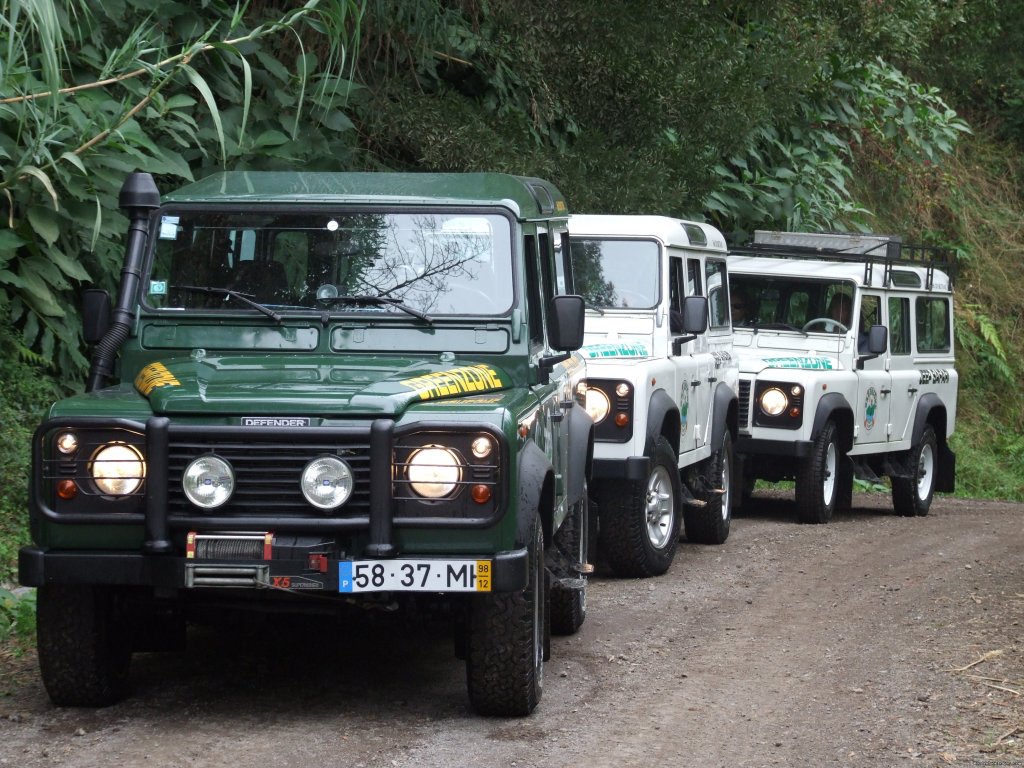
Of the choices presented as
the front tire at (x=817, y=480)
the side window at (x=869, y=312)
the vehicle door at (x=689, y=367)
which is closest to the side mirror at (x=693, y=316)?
the vehicle door at (x=689, y=367)

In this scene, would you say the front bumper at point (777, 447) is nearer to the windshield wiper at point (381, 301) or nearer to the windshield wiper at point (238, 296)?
the windshield wiper at point (381, 301)

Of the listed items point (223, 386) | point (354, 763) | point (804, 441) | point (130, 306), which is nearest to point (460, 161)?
point (804, 441)

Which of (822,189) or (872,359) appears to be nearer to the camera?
(872,359)

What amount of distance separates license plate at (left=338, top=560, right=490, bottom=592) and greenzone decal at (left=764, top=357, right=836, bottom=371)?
8034 mm

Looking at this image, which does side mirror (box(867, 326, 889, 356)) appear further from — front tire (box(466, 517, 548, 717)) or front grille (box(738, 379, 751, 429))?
front tire (box(466, 517, 548, 717))

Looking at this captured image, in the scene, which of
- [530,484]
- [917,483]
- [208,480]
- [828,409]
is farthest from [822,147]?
[208,480]

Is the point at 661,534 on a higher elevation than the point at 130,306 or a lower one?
lower

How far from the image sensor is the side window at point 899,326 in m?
14.2

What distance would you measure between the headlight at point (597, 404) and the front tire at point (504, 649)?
12.0ft

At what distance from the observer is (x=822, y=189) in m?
→ 18.5

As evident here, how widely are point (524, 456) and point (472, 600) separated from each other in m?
0.57

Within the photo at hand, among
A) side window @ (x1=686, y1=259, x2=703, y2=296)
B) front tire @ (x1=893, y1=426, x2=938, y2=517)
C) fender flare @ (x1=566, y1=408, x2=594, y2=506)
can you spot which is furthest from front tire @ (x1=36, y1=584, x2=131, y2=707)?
front tire @ (x1=893, y1=426, x2=938, y2=517)

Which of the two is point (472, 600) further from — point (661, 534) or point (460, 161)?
point (460, 161)

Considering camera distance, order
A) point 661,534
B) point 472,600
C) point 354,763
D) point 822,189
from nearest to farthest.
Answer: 1. point 354,763
2. point 472,600
3. point 661,534
4. point 822,189
